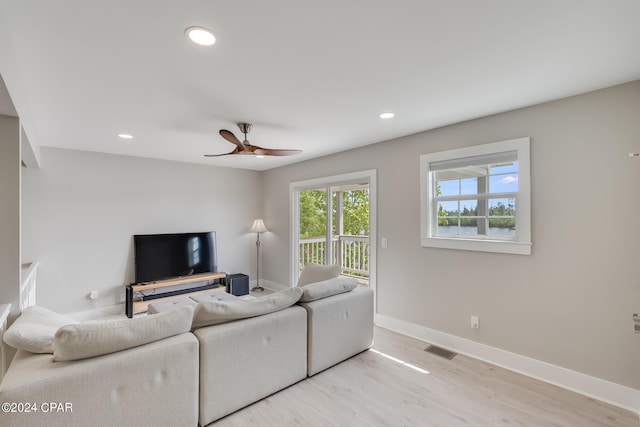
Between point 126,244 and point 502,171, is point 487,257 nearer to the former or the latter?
point 502,171

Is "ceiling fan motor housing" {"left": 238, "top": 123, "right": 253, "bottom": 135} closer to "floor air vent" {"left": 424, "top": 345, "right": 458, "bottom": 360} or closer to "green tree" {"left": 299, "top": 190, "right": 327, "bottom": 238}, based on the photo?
"green tree" {"left": 299, "top": 190, "right": 327, "bottom": 238}

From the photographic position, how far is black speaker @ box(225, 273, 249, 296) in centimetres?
514

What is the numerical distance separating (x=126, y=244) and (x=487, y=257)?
499cm

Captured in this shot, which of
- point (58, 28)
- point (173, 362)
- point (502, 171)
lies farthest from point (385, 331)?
point (58, 28)

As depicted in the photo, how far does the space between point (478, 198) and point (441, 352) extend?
167 cm

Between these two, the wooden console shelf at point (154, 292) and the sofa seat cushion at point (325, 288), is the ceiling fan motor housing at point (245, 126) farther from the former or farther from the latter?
the wooden console shelf at point (154, 292)

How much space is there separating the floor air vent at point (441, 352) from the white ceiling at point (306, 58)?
7.99ft

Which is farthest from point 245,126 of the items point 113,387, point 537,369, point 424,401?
point 537,369

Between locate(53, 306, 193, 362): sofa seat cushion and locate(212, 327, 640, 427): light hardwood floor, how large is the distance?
78 centimetres

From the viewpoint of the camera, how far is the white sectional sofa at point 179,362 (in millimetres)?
1537

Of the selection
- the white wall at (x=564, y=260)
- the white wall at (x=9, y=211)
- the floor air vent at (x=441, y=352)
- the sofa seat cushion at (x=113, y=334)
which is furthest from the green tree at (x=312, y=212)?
the white wall at (x=9, y=211)

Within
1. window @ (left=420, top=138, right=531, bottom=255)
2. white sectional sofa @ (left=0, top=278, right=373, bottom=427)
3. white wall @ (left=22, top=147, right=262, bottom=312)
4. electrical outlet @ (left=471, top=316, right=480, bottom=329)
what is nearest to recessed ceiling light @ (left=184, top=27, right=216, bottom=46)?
white sectional sofa @ (left=0, top=278, right=373, bottom=427)

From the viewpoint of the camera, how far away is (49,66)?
6.43ft

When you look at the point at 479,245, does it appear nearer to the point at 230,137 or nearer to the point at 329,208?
the point at 329,208
